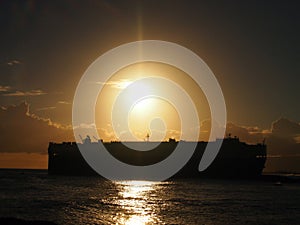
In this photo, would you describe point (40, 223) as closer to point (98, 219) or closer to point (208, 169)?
point (98, 219)

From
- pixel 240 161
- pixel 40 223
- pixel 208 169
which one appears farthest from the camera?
pixel 208 169

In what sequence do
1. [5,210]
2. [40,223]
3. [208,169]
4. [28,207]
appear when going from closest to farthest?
[40,223]
[5,210]
[28,207]
[208,169]

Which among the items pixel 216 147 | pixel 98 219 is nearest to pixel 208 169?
pixel 216 147

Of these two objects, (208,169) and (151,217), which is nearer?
(151,217)

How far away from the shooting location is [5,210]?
185 feet

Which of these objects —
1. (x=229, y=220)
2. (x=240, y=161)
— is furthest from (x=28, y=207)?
(x=240, y=161)

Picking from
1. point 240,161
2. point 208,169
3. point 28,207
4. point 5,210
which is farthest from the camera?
point 208,169

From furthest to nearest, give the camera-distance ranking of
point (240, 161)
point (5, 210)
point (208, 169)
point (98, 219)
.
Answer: point (208, 169)
point (240, 161)
point (5, 210)
point (98, 219)

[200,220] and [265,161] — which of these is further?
[265,161]

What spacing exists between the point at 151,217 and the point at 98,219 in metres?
6.20

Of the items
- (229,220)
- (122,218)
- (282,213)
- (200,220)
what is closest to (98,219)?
(122,218)

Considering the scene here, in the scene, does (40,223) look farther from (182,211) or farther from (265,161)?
(265,161)

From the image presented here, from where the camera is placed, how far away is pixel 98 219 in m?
51.0

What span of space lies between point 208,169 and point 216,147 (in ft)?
40.4
